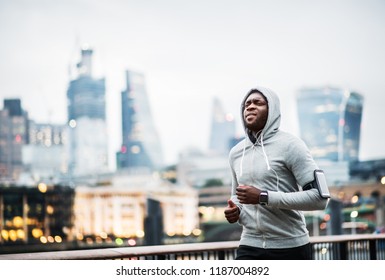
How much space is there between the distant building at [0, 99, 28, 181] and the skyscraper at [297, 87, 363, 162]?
28.2m

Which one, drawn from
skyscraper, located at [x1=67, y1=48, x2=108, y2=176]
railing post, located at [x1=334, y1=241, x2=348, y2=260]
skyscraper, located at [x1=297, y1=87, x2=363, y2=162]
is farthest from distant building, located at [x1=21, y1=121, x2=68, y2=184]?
railing post, located at [x1=334, y1=241, x2=348, y2=260]

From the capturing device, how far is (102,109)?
7412cm

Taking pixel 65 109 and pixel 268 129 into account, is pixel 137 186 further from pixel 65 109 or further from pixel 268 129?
pixel 268 129

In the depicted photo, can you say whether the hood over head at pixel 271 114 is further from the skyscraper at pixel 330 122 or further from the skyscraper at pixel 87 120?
the skyscraper at pixel 87 120

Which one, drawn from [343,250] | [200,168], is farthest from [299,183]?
[200,168]

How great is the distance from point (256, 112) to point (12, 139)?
62.5m

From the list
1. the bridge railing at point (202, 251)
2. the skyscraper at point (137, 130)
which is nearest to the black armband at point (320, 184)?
the bridge railing at point (202, 251)

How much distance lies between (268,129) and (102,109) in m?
73.2

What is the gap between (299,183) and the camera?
1877mm

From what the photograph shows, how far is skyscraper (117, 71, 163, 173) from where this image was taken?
75.9 m

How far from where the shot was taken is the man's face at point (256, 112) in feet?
6.40

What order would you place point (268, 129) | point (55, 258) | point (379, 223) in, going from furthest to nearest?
point (379, 223), point (55, 258), point (268, 129)
